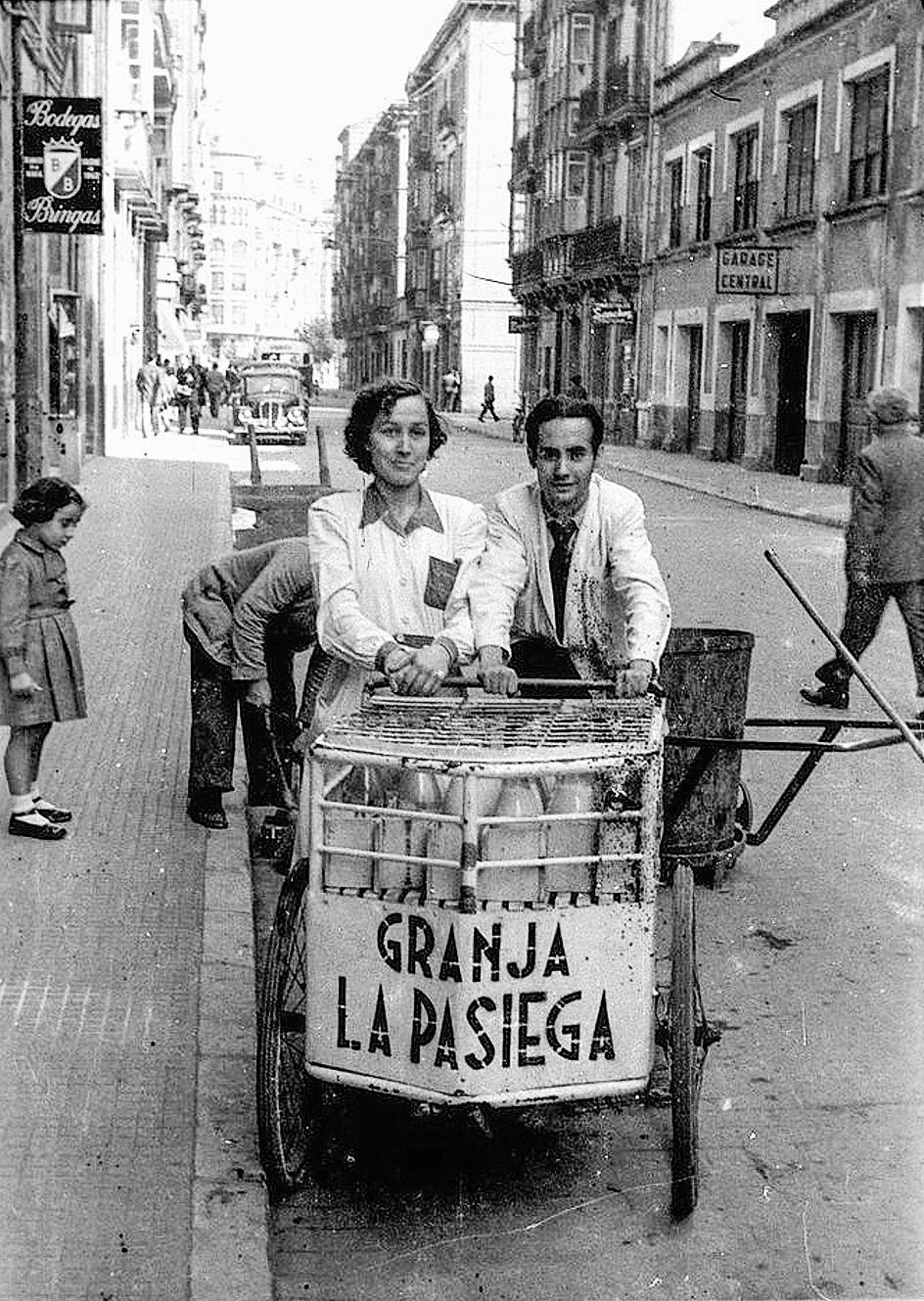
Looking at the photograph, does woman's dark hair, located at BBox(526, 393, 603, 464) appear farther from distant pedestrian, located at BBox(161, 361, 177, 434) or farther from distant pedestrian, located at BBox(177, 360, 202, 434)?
distant pedestrian, located at BBox(161, 361, 177, 434)

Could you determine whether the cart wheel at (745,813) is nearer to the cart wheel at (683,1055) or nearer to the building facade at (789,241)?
the cart wheel at (683,1055)

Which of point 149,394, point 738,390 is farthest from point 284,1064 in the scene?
point 149,394

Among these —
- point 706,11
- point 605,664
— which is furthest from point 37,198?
point 706,11

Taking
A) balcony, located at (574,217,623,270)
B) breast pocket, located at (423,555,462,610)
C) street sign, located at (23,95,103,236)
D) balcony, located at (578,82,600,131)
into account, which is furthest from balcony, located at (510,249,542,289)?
breast pocket, located at (423,555,462,610)

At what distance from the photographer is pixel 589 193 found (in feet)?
141

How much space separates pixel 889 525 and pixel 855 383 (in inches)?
701

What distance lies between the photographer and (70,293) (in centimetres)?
2392

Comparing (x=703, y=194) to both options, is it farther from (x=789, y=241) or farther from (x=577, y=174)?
(x=577, y=174)

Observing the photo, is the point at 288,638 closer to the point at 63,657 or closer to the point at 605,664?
the point at 63,657

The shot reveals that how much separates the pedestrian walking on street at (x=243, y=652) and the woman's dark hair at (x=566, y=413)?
1655 millimetres

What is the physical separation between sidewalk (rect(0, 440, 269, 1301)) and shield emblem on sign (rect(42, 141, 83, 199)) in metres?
2.50

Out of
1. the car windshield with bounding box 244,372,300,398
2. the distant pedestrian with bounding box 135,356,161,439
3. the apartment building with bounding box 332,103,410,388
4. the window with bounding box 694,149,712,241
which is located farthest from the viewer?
the apartment building with bounding box 332,103,410,388

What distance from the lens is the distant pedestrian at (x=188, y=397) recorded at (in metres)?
40.0

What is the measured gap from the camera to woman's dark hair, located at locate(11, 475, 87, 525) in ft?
19.8
